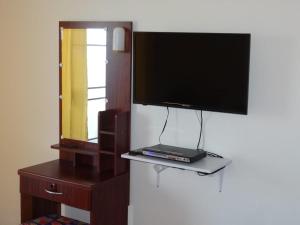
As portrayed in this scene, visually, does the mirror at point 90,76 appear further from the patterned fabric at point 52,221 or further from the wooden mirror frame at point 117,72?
the patterned fabric at point 52,221

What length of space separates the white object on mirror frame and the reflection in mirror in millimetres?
140

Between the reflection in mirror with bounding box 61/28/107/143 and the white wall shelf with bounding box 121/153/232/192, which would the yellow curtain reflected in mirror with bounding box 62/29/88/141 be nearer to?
the reflection in mirror with bounding box 61/28/107/143

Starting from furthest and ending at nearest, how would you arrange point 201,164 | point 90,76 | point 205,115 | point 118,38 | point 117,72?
point 90,76, point 117,72, point 118,38, point 205,115, point 201,164

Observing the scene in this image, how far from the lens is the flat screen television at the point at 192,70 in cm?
255

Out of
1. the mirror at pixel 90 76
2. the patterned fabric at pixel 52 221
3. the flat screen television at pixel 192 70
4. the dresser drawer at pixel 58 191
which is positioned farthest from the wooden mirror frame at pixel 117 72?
the patterned fabric at pixel 52 221

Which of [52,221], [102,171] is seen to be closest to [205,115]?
[102,171]

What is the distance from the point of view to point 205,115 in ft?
9.23

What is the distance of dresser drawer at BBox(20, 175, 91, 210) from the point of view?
2781 millimetres

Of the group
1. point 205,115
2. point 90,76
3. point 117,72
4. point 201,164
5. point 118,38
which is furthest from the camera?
point 90,76

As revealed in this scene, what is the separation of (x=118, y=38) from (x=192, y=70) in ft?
1.77

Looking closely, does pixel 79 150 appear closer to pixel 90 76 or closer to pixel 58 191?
pixel 58 191

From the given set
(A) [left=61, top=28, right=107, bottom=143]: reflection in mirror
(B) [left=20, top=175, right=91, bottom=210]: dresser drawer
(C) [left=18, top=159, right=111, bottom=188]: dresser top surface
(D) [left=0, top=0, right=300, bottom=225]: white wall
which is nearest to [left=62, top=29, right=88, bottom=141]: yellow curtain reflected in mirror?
(A) [left=61, top=28, right=107, bottom=143]: reflection in mirror

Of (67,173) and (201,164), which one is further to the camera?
(67,173)


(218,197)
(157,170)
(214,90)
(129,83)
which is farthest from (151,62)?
(218,197)
